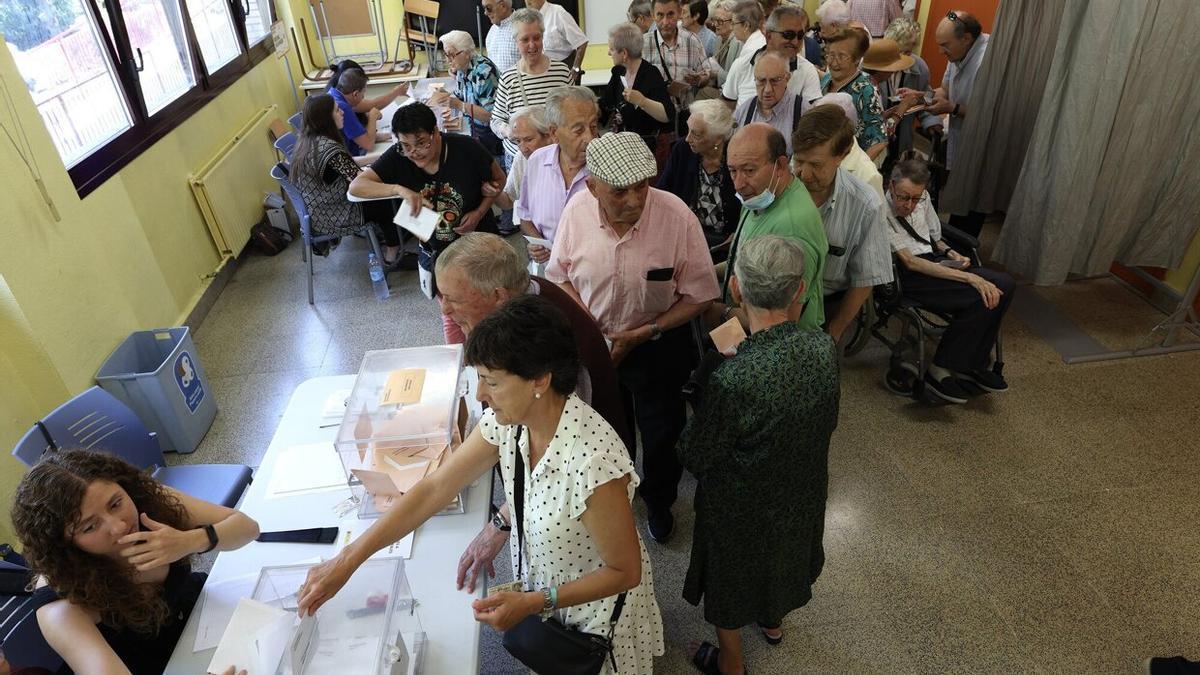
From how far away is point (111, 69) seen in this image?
164 inches

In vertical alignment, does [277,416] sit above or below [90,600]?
below

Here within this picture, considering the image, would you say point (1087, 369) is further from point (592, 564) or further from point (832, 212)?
point (592, 564)

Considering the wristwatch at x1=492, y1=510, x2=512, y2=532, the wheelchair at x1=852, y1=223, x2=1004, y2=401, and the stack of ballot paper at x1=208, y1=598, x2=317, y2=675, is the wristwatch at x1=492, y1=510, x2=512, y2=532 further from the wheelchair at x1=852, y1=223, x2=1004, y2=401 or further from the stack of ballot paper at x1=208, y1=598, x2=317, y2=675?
the wheelchair at x1=852, y1=223, x2=1004, y2=401

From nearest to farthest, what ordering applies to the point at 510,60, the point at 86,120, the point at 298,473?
the point at 298,473 < the point at 86,120 < the point at 510,60

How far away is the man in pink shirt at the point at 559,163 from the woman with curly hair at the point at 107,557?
1705 mm

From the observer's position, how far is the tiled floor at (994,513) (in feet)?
7.63

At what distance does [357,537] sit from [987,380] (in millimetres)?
3043

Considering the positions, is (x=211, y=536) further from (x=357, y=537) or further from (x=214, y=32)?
(x=214, y=32)

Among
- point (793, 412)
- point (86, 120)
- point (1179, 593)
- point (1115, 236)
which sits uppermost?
point (86, 120)

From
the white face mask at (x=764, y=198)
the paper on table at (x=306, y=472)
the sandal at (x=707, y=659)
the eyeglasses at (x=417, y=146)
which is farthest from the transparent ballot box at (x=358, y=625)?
the eyeglasses at (x=417, y=146)

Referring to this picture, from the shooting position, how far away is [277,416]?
11.8ft

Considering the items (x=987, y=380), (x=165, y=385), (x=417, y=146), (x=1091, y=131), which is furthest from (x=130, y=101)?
(x=1091, y=131)

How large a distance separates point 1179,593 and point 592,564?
2389 mm

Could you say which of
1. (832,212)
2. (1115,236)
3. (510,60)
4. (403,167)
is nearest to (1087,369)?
(1115,236)
